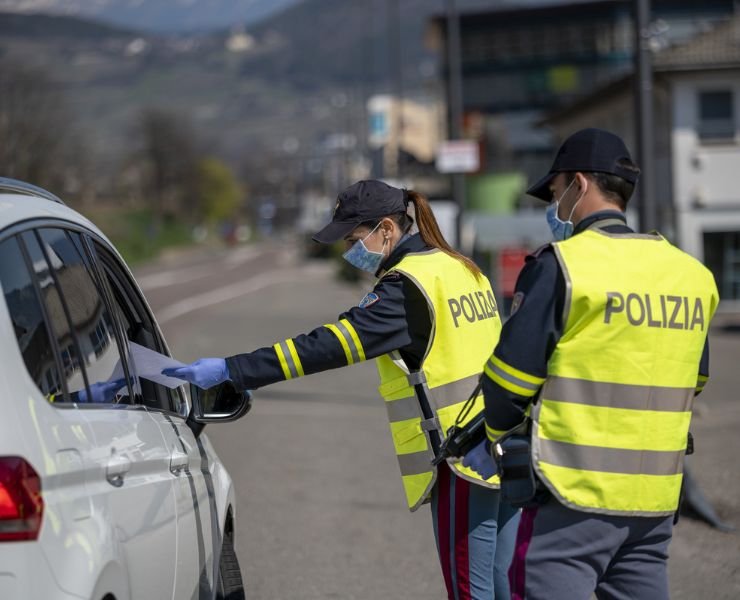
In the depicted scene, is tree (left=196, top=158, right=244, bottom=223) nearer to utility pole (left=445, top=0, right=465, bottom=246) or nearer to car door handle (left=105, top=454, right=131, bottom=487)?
utility pole (left=445, top=0, right=465, bottom=246)

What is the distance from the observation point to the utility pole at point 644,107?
35.8 feet

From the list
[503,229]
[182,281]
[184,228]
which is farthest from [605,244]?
[184,228]

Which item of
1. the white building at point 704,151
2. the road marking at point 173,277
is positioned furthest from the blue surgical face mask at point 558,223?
the road marking at point 173,277

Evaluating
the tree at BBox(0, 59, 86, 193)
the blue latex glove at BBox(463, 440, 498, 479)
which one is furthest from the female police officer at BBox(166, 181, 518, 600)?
the tree at BBox(0, 59, 86, 193)

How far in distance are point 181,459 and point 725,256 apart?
3360cm

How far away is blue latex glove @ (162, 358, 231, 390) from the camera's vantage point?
427 centimetres

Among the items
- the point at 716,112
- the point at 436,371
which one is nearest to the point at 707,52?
the point at 716,112

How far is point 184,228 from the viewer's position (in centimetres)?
11825

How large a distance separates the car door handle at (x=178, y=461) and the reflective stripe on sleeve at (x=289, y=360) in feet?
1.38

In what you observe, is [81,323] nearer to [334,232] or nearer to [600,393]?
[334,232]

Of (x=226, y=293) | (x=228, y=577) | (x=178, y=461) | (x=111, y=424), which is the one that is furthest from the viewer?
(x=226, y=293)

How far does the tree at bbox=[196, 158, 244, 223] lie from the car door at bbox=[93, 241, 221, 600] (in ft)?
422

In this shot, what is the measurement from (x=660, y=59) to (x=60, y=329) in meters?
34.5

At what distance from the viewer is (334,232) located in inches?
176
